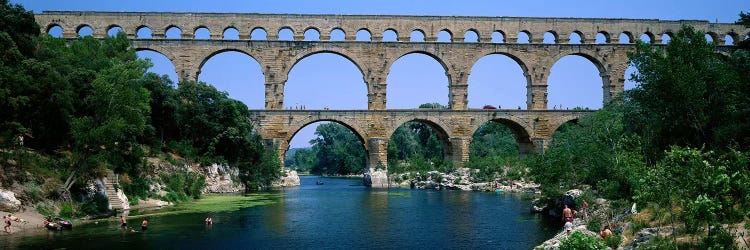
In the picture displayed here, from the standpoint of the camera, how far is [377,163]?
43062 millimetres

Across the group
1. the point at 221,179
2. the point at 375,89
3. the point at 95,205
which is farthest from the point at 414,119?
the point at 95,205

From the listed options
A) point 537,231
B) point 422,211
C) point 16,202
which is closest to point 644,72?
point 537,231

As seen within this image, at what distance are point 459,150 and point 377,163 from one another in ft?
17.8

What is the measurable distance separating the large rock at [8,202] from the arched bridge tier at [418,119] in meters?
21.5

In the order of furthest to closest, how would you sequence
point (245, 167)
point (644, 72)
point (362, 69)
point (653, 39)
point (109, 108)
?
point (653, 39) → point (362, 69) → point (245, 167) → point (109, 108) → point (644, 72)

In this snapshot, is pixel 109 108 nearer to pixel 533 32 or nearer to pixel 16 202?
pixel 16 202

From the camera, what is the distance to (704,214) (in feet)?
36.4

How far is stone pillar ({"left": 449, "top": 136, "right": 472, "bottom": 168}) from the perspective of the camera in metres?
43.4

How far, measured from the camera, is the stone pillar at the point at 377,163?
139 ft

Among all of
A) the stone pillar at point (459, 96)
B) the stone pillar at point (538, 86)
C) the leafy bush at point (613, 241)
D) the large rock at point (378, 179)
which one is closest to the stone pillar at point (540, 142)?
the stone pillar at point (538, 86)

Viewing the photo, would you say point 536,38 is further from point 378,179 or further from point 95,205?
point 95,205

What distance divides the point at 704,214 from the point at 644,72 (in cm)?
1137

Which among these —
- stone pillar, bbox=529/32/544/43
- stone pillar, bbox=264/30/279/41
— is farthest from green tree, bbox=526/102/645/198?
stone pillar, bbox=264/30/279/41

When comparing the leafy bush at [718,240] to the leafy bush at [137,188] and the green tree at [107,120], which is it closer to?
the green tree at [107,120]
